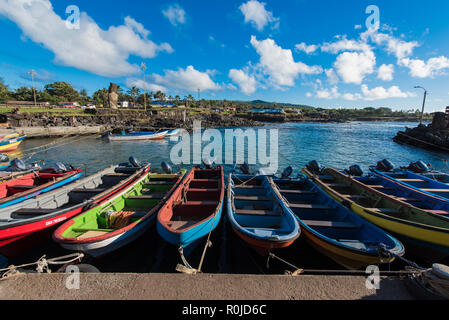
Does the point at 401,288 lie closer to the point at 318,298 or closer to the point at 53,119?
the point at 318,298

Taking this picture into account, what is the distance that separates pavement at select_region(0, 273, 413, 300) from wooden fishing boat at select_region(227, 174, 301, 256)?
1.53 metres

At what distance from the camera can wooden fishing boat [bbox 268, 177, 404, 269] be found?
5039 millimetres

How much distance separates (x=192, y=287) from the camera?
352cm

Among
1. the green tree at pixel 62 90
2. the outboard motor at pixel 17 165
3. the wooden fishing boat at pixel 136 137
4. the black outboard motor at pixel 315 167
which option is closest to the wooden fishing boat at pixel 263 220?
the black outboard motor at pixel 315 167

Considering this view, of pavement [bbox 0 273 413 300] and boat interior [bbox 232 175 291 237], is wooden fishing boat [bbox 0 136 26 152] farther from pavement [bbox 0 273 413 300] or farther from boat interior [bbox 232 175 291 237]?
boat interior [bbox 232 175 291 237]

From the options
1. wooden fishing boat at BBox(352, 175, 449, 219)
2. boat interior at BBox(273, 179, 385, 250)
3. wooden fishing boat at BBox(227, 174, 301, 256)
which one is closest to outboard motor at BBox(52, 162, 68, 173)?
wooden fishing boat at BBox(227, 174, 301, 256)

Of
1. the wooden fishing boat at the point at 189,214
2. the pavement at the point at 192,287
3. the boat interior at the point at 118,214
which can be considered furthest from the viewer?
the boat interior at the point at 118,214

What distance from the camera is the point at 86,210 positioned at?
22.6 feet

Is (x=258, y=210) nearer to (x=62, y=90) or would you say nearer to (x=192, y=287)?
(x=192, y=287)

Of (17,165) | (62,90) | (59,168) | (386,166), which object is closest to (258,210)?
(386,166)

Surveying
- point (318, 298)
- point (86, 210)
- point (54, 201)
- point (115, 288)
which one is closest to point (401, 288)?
point (318, 298)

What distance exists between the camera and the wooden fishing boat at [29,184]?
751cm

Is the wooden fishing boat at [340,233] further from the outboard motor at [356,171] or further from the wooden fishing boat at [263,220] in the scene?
the outboard motor at [356,171]

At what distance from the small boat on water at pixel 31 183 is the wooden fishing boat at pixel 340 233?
11.1 meters
